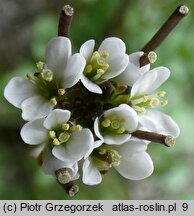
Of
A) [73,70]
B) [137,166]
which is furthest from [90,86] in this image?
[137,166]

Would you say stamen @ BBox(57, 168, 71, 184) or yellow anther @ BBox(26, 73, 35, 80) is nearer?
stamen @ BBox(57, 168, 71, 184)

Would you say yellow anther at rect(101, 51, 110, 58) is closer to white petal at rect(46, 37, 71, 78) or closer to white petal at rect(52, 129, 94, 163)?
white petal at rect(46, 37, 71, 78)

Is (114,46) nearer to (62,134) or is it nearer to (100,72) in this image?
(100,72)

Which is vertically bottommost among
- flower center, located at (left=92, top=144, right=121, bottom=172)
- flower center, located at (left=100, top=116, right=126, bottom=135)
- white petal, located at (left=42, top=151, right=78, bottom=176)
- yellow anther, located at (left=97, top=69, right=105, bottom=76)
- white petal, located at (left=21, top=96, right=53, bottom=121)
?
white petal, located at (left=42, top=151, right=78, bottom=176)

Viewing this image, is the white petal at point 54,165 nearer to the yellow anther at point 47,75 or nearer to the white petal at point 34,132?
the white petal at point 34,132

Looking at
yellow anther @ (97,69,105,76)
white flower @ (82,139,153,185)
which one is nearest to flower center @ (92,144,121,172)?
white flower @ (82,139,153,185)

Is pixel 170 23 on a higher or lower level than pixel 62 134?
higher
